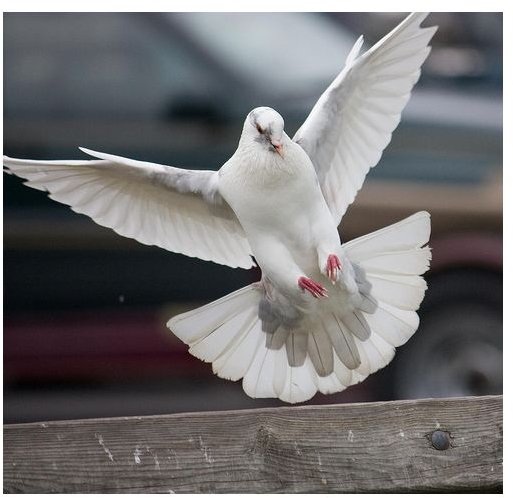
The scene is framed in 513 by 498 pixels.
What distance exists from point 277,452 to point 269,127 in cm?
87

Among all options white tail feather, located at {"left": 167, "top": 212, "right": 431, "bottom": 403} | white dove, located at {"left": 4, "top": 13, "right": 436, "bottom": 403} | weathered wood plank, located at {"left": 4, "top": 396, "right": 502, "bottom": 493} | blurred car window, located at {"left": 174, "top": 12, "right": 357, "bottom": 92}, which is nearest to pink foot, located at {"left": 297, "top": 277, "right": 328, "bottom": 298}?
white dove, located at {"left": 4, "top": 13, "right": 436, "bottom": 403}

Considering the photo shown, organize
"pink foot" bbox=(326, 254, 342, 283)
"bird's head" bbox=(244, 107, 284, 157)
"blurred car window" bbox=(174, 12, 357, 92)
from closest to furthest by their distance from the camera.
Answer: "bird's head" bbox=(244, 107, 284, 157), "pink foot" bbox=(326, 254, 342, 283), "blurred car window" bbox=(174, 12, 357, 92)

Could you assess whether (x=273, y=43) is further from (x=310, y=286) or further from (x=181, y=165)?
(x=310, y=286)

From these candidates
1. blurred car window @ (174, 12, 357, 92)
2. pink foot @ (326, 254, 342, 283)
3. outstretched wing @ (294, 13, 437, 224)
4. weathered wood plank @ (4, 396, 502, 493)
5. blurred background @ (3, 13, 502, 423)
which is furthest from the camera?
blurred car window @ (174, 12, 357, 92)

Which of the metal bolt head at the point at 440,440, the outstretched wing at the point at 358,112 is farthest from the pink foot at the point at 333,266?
the metal bolt head at the point at 440,440

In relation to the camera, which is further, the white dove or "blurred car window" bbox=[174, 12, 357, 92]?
"blurred car window" bbox=[174, 12, 357, 92]

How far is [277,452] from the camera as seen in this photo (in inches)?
114

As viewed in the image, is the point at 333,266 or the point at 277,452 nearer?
the point at 277,452

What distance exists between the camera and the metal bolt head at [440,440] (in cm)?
287

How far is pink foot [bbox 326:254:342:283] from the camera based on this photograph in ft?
11.3

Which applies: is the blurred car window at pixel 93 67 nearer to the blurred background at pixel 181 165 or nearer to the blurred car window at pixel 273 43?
the blurred background at pixel 181 165

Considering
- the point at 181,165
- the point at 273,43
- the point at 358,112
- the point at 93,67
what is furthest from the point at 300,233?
the point at 93,67

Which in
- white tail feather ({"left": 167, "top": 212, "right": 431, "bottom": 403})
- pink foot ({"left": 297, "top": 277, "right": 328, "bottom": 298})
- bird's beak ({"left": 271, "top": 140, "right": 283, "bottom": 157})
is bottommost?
white tail feather ({"left": 167, "top": 212, "right": 431, "bottom": 403})

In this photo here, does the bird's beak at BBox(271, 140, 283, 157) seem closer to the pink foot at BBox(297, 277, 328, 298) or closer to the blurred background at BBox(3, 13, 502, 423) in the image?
the pink foot at BBox(297, 277, 328, 298)
